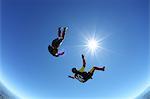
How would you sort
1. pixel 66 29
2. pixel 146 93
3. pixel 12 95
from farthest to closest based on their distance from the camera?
pixel 12 95, pixel 146 93, pixel 66 29

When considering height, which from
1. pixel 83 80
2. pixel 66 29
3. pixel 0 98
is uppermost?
pixel 0 98

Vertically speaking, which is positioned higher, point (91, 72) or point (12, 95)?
point (12, 95)

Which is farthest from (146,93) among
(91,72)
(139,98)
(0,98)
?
(91,72)

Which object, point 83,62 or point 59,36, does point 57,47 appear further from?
point 83,62

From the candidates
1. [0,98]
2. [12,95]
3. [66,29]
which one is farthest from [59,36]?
[12,95]

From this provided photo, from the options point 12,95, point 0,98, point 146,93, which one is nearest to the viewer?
point 0,98

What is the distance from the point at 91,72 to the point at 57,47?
13.5ft

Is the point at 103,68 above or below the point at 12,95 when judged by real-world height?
below

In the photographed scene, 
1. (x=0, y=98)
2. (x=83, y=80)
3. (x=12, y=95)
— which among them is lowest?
(x=83, y=80)

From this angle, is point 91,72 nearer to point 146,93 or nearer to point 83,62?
point 83,62

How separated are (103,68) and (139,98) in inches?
5884

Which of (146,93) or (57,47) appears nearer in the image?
→ (57,47)

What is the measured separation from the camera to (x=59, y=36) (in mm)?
27953

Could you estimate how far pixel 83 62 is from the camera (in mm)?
28703
